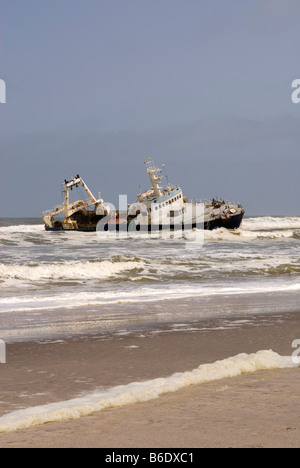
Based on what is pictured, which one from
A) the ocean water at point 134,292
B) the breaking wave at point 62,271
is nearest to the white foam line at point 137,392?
the ocean water at point 134,292

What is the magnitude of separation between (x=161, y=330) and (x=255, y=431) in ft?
16.9

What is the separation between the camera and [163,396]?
513 centimetres

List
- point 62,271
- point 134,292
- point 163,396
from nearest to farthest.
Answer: point 163,396 → point 134,292 → point 62,271

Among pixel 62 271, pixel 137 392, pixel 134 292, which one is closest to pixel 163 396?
pixel 137 392

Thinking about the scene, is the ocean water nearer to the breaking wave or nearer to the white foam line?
the breaking wave

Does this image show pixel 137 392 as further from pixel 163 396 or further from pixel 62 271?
pixel 62 271

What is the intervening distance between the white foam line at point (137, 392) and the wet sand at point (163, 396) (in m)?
0.12

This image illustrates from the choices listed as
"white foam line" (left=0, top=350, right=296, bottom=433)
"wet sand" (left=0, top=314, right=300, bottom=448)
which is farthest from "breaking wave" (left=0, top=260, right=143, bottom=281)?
"white foam line" (left=0, top=350, right=296, bottom=433)

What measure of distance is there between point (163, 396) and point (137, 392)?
223 millimetres

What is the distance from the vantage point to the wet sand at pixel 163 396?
3.90m

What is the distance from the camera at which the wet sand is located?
3.90 meters

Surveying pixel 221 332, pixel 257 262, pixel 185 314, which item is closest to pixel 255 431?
pixel 221 332

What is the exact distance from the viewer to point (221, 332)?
8.73 meters

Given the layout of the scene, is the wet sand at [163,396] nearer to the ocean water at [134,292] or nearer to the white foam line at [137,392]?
the white foam line at [137,392]
